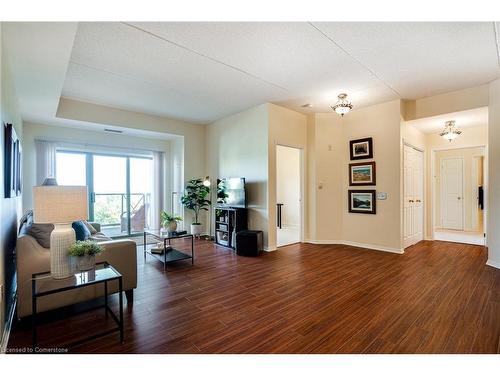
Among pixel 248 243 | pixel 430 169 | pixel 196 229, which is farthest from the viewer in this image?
pixel 196 229

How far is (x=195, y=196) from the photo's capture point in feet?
19.7

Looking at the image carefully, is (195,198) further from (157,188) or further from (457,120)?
(457,120)

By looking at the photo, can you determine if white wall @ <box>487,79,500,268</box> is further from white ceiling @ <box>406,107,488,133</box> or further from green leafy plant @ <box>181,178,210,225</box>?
green leafy plant @ <box>181,178,210,225</box>

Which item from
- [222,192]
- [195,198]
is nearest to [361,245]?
[222,192]

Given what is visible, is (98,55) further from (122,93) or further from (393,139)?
(393,139)

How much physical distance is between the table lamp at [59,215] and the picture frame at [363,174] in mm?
4800

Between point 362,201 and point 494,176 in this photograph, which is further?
point 362,201

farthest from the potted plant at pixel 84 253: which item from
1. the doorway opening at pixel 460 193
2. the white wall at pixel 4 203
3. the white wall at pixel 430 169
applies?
the doorway opening at pixel 460 193

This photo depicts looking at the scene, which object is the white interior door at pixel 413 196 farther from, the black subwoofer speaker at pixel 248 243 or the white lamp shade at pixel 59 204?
the white lamp shade at pixel 59 204

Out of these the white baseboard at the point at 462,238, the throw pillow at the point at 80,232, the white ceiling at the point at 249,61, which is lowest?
the white baseboard at the point at 462,238

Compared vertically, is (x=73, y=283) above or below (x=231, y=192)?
below

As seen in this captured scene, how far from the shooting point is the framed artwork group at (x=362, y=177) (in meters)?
4.95

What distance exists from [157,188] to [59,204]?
4.48m
